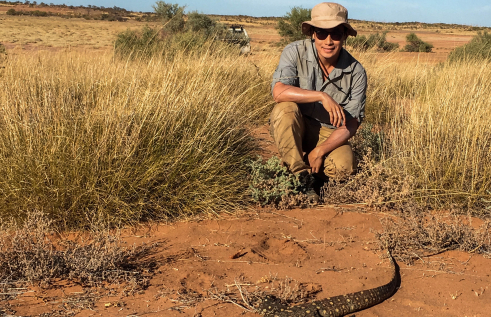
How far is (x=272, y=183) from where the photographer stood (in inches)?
154

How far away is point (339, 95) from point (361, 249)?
1583 millimetres

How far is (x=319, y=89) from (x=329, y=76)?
0.49 ft

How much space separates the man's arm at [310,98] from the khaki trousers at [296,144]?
0.51ft

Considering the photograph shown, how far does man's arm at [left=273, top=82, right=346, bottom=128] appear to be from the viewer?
11.8 ft

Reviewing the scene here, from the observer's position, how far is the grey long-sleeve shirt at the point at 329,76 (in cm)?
405

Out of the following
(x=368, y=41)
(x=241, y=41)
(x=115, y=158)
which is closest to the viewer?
(x=115, y=158)

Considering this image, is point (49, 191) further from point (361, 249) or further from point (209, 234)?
point (361, 249)

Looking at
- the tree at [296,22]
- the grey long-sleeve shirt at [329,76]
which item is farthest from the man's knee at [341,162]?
the tree at [296,22]

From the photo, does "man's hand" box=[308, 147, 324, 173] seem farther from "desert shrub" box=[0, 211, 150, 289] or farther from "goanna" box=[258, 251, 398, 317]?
"desert shrub" box=[0, 211, 150, 289]

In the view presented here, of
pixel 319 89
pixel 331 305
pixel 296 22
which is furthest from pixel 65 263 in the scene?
pixel 296 22

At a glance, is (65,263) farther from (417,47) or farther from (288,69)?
(417,47)

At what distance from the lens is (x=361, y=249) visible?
3205mm

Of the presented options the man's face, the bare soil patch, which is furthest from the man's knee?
the man's face

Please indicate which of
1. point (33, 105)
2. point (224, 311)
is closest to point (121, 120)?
point (33, 105)
